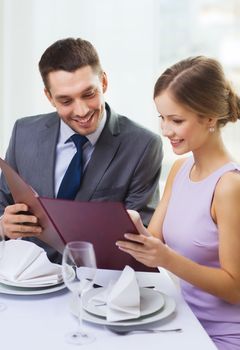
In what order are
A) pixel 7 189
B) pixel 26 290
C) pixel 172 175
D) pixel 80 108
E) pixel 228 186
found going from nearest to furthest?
pixel 26 290 → pixel 228 186 → pixel 172 175 → pixel 80 108 → pixel 7 189

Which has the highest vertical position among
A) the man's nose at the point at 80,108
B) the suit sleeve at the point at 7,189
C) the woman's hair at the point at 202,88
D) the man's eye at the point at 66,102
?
the woman's hair at the point at 202,88

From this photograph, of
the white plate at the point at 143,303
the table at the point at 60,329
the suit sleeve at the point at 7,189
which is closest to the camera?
the table at the point at 60,329

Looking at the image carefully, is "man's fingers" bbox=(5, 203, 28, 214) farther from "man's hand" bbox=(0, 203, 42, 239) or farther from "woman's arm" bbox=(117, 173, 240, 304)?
"woman's arm" bbox=(117, 173, 240, 304)

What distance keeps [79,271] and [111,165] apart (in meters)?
0.94

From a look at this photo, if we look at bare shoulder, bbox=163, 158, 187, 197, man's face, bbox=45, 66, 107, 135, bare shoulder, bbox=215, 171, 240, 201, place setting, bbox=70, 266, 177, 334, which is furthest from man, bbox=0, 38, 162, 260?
place setting, bbox=70, 266, 177, 334

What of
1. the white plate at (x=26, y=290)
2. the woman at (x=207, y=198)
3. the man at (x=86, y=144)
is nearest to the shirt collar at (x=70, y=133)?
the man at (x=86, y=144)

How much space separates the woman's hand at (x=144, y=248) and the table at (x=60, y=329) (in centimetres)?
13

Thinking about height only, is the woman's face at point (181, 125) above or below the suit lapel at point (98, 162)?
above

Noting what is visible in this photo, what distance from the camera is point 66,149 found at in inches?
83.7

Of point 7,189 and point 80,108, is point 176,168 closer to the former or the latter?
point 80,108

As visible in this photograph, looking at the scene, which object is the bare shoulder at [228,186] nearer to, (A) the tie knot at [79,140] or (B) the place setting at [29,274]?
(B) the place setting at [29,274]

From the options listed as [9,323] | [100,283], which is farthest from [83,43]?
[9,323]

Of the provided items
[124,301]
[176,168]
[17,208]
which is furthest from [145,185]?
[124,301]

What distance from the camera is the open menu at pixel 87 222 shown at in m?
1.26
